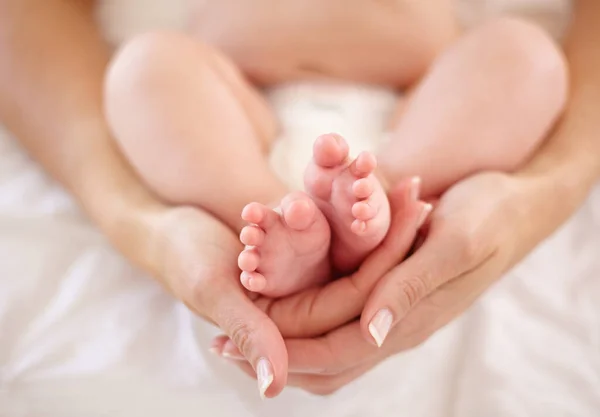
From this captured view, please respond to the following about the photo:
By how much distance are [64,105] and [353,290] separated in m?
0.48

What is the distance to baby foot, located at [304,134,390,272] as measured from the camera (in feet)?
1.64

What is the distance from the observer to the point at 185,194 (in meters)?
0.66

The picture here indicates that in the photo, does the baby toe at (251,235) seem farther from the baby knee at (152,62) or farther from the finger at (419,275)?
the baby knee at (152,62)

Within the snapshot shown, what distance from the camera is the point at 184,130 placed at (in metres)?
0.65

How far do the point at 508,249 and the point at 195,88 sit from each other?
0.37 m

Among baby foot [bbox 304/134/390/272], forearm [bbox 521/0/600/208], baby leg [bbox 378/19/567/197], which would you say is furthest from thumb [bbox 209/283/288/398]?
forearm [bbox 521/0/600/208]

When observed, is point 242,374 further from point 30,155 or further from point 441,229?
point 30,155

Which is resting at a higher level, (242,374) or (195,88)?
(195,88)

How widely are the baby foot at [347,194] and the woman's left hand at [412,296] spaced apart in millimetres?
42

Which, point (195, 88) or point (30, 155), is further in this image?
point (30, 155)

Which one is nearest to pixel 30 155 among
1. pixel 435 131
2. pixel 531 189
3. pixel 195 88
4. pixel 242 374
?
pixel 195 88

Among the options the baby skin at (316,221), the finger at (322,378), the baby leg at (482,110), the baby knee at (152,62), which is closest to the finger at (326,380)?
the finger at (322,378)

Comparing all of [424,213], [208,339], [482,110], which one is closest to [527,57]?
[482,110]

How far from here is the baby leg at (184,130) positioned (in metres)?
0.64
